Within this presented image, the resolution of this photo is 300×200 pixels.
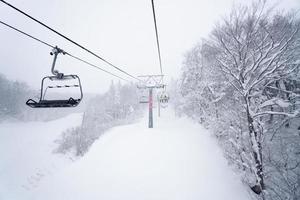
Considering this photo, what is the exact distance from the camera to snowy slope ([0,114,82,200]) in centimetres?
1964

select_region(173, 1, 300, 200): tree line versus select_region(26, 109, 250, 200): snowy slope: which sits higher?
select_region(173, 1, 300, 200): tree line

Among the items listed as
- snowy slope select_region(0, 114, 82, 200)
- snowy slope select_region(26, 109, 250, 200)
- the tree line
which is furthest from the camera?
snowy slope select_region(0, 114, 82, 200)

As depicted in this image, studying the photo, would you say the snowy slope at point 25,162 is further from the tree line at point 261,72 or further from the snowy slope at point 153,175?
the tree line at point 261,72

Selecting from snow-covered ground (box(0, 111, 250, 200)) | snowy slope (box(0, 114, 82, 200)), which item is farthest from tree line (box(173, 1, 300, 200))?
snowy slope (box(0, 114, 82, 200))

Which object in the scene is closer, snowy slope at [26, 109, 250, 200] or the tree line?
the tree line

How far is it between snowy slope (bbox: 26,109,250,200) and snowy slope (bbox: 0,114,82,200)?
7.85 metres

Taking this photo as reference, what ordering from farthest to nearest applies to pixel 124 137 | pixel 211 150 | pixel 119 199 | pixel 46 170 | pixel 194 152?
pixel 46 170 < pixel 124 137 < pixel 211 150 < pixel 194 152 < pixel 119 199

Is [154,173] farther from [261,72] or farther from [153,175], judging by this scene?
[261,72]

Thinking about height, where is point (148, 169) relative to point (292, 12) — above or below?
below

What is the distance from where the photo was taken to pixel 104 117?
51.9 metres

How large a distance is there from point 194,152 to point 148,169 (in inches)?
177

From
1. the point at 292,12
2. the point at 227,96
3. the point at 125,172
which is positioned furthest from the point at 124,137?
the point at 292,12

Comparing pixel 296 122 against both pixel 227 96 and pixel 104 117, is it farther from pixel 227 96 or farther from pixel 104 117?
pixel 104 117

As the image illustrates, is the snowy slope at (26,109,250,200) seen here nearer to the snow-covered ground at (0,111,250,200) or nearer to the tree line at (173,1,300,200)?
the snow-covered ground at (0,111,250,200)
